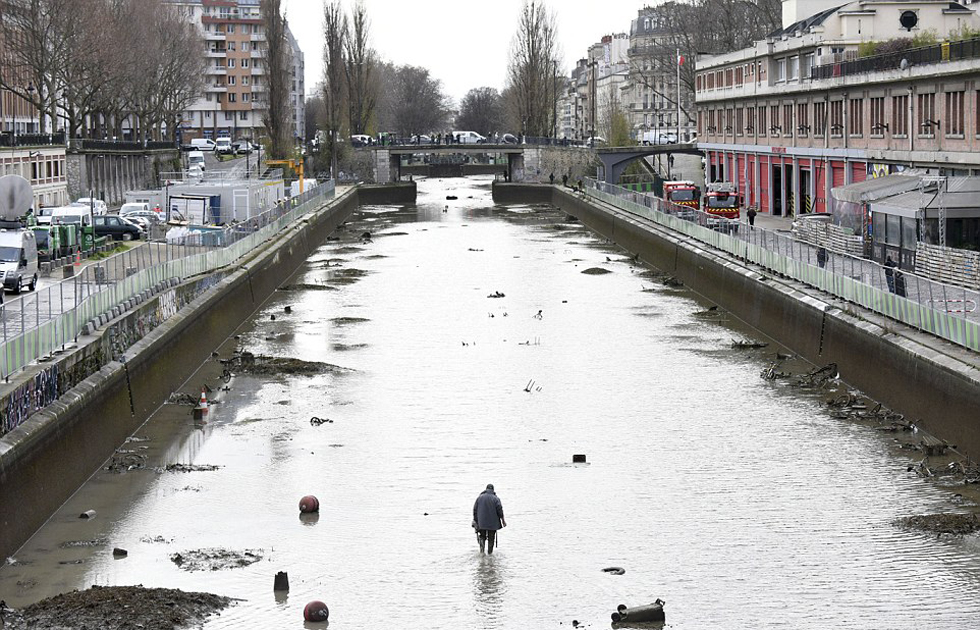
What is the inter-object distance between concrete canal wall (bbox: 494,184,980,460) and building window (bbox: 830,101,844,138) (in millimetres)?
7701

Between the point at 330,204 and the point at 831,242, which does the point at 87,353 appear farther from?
the point at 330,204

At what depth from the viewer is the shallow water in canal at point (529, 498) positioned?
2095cm

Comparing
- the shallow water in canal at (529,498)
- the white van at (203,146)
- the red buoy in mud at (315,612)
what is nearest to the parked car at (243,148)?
the white van at (203,146)

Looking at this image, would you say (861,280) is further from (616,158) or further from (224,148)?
(224,148)

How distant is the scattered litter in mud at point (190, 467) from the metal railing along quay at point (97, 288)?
9.59ft

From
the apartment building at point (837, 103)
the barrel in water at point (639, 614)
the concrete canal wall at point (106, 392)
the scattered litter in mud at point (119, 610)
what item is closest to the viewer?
the scattered litter in mud at point (119, 610)

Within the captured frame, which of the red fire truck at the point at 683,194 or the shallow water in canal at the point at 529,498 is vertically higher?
the red fire truck at the point at 683,194

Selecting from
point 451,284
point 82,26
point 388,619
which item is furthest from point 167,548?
point 82,26

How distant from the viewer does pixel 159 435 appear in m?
31.4

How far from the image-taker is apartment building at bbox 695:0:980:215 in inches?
1975

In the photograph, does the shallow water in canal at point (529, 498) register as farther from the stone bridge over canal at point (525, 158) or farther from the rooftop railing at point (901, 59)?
the stone bridge over canal at point (525, 158)

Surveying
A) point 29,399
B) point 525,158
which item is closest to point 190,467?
point 29,399

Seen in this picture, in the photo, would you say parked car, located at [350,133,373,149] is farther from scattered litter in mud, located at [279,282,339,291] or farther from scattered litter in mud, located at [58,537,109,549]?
scattered litter in mud, located at [58,537,109,549]

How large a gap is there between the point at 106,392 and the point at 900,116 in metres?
34.5
